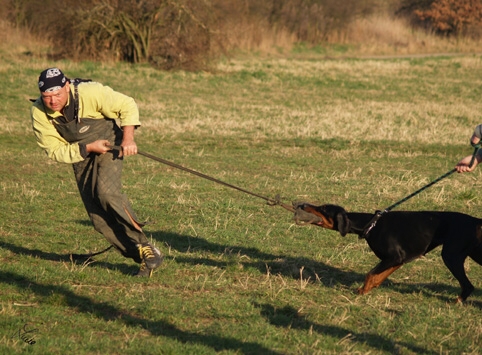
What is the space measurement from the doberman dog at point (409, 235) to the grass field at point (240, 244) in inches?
10.8

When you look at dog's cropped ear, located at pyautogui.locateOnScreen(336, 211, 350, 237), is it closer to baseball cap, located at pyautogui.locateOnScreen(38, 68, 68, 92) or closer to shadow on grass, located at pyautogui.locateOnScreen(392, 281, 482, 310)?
shadow on grass, located at pyautogui.locateOnScreen(392, 281, 482, 310)

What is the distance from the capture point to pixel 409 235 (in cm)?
624

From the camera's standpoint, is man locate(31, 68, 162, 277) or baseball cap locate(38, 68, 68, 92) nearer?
baseball cap locate(38, 68, 68, 92)

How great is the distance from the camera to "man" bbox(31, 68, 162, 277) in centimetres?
614

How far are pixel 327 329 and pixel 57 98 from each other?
2.81m

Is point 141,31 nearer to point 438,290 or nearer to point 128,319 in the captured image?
point 438,290

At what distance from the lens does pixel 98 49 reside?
26422 mm

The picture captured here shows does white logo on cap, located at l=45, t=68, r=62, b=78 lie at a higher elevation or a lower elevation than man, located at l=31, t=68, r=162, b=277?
higher

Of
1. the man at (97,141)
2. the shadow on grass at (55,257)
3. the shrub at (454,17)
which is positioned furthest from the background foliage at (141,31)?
the shrub at (454,17)

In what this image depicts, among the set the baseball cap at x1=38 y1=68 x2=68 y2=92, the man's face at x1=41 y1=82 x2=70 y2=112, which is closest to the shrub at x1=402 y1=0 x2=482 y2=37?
the man's face at x1=41 y1=82 x2=70 y2=112

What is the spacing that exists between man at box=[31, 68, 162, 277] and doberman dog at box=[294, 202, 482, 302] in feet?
4.91

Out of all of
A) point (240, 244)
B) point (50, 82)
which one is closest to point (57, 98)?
point (50, 82)

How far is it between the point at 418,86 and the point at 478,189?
1561 centimetres

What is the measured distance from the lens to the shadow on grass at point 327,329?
5.07 metres
